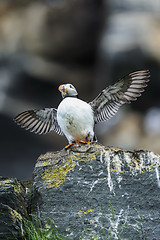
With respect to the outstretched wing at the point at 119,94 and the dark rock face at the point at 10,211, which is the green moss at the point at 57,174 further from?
the outstretched wing at the point at 119,94

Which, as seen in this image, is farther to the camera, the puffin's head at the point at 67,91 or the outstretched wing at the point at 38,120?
the outstretched wing at the point at 38,120

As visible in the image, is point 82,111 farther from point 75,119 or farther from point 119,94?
point 119,94

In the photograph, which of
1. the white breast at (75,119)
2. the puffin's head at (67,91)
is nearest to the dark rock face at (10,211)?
the white breast at (75,119)

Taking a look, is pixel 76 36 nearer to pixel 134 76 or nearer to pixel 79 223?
pixel 134 76

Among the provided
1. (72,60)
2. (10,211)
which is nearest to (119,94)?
(10,211)

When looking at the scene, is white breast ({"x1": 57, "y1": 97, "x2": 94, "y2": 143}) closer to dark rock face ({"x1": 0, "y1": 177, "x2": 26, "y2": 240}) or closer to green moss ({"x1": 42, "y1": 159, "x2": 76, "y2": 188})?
green moss ({"x1": 42, "y1": 159, "x2": 76, "y2": 188})

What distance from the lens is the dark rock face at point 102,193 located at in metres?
4.23

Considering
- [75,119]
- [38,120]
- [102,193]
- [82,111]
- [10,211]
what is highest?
[38,120]

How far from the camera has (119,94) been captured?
626 centimetres

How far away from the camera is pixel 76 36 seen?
51.5 ft

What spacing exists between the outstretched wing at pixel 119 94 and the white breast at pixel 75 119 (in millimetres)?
324

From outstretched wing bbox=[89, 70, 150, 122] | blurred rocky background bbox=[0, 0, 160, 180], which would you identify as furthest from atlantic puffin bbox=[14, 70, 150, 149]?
blurred rocky background bbox=[0, 0, 160, 180]

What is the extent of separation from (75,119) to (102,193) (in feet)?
5.06

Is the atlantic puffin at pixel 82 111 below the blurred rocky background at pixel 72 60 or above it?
below
